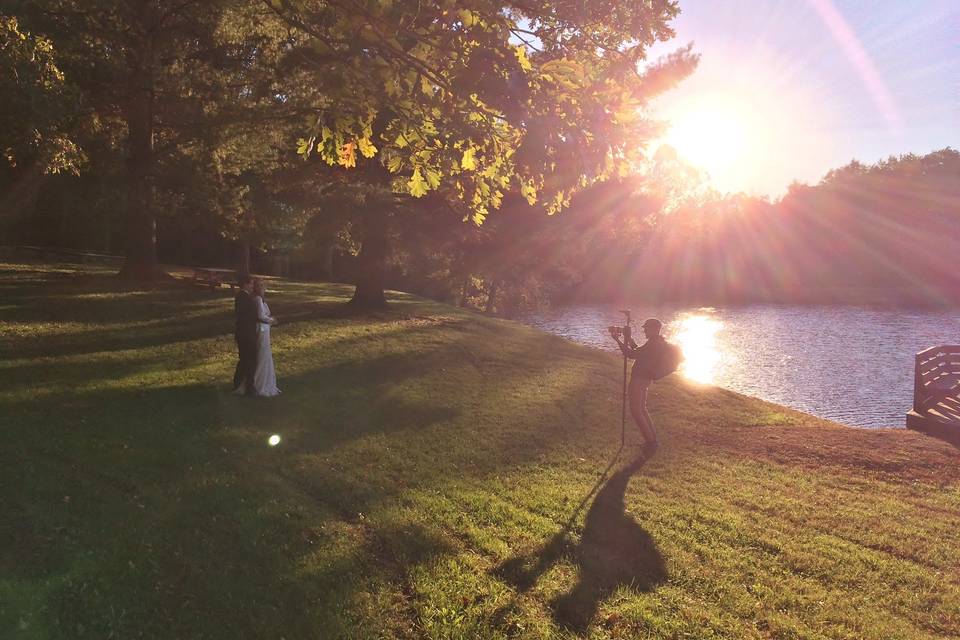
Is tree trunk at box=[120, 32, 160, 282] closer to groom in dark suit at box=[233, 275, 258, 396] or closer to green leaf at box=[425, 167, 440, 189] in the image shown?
groom in dark suit at box=[233, 275, 258, 396]

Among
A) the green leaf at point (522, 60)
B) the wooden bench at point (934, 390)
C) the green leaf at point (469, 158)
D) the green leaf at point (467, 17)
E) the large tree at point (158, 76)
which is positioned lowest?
the wooden bench at point (934, 390)

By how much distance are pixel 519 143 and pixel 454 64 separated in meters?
0.95

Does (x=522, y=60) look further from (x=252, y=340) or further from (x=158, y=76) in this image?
(x=158, y=76)

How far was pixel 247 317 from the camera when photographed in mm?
10156

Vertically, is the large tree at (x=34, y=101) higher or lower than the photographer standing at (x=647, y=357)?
higher

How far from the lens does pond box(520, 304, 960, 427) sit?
→ 21031 millimetres

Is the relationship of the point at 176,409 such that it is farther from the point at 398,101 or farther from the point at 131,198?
the point at 131,198

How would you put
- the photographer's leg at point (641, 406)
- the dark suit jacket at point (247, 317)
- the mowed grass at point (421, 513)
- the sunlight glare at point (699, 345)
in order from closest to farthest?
the mowed grass at point (421, 513) → the photographer's leg at point (641, 406) → the dark suit jacket at point (247, 317) → the sunlight glare at point (699, 345)

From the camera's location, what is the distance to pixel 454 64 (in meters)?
5.71

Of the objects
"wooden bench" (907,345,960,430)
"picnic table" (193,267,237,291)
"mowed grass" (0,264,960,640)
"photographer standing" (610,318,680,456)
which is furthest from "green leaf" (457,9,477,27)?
"picnic table" (193,267,237,291)

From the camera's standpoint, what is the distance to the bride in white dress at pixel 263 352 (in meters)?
10.2

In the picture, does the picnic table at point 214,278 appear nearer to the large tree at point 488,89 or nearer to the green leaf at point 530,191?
the large tree at point 488,89

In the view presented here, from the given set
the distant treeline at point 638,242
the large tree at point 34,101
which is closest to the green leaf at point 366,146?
the large tree at point 34,101

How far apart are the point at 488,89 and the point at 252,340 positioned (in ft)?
21.6
